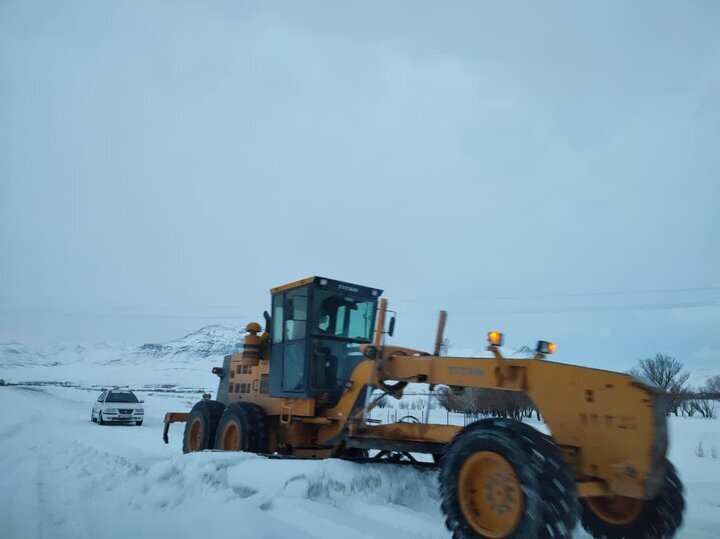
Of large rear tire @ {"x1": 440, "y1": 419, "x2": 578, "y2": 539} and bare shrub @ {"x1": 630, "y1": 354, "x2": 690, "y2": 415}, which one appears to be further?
bare shrub @ {"x1": 630, "y1": 354, "x2": 690, "y2": 415}

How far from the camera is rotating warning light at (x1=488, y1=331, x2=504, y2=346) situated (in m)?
5.27

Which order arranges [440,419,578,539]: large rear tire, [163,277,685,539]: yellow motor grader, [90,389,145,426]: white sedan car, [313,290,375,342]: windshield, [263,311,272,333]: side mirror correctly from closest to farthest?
[440,419,578,539]: large rear tire, [163,277,685,539]: yellow motor grader, [313,290,375,342]: windshield, [263,311,272,333]: side mirror, [90,389,145,426]: white sedan car

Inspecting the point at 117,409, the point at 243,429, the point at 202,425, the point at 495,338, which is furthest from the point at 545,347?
the point at 117,409

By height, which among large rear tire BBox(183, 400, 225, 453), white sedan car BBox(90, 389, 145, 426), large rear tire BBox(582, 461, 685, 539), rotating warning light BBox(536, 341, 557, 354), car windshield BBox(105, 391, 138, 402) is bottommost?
white sedan car BBox(90, 389, 145, 426)

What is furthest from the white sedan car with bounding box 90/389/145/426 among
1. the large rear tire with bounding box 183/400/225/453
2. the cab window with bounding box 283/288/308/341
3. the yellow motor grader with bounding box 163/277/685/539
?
the cab window with bounding box 283/288/308/341

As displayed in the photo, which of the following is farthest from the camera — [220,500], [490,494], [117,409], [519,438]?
[117,409]

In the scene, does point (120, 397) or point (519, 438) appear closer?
point (519, 438)

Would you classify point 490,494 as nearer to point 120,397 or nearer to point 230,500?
point 230,500

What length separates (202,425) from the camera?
10.1 m

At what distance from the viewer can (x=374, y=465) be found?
660 centimetres

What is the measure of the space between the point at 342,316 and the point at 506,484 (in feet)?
15.7

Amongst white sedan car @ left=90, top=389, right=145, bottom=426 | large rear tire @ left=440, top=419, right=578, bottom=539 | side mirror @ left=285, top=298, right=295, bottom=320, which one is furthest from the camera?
white sedan car @ left=90, top=389, right=145, bottom=426

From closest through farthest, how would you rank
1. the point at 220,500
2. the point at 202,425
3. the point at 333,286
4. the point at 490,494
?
the point at 490,494 → the point at 220,500 → the point at 333,286 → the point at 202,425

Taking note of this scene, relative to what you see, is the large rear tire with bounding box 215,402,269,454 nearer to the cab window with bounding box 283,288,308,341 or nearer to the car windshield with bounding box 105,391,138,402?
the cab window with bounding box 283,288,308,341
